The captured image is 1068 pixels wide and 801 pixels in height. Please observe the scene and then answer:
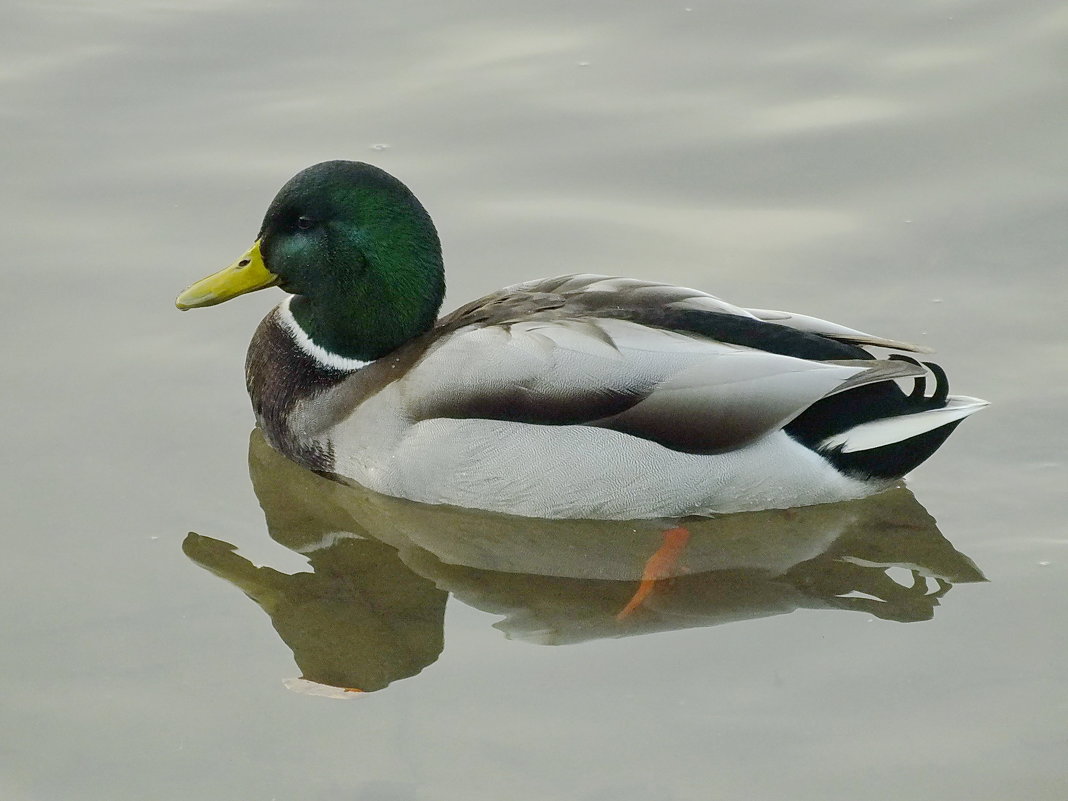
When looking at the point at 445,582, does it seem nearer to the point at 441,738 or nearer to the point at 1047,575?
the point at 441,738

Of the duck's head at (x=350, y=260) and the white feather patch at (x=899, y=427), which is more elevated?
the duck's head at (x=350, y=260)

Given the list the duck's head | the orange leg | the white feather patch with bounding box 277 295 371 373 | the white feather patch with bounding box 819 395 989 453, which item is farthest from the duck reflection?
the duck's head

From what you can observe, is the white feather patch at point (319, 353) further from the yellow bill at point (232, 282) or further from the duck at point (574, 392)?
the yellow bill at point (232, 282)

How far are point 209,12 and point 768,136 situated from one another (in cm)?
332

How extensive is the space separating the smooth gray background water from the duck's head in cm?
66

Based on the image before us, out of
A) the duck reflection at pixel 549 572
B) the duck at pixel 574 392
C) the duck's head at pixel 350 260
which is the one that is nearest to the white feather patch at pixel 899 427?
the duck at pixel 574 392

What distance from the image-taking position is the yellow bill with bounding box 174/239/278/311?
646cm

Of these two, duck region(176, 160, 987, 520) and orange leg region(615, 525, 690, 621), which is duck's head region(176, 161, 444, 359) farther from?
orange leg region(615, 525, 690, 621)

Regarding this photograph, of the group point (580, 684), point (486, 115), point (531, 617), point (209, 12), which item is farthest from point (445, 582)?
point (209, 12)

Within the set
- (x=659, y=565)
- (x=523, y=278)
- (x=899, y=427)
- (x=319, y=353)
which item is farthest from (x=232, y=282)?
(x=899, y=427)

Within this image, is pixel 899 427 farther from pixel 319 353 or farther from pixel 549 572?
pixel 319 353

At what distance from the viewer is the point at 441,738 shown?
5.02m

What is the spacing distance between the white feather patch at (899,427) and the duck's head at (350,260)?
5.59 ft

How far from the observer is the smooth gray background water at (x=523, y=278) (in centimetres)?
498
